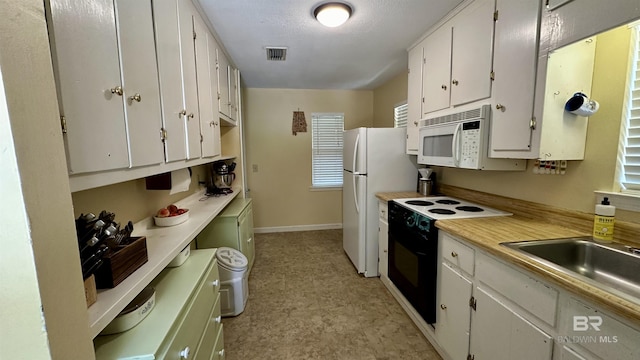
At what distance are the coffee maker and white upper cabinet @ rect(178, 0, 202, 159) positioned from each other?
1.19 metres

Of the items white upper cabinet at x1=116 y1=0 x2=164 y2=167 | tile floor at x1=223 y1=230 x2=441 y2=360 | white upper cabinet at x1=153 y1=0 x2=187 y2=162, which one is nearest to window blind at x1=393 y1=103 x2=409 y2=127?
tile floor at x1=223 y1=230 x2=441 y2=360

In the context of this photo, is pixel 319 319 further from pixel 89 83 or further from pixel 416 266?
pixel 89 83

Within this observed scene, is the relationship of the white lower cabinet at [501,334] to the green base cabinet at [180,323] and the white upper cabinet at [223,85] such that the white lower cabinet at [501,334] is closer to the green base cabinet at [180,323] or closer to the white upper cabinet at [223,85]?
the green base cabinet at [180,323]

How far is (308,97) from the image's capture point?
14.6 ft

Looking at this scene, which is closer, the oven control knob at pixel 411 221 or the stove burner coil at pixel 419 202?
the oven control knob at pixel 411 221

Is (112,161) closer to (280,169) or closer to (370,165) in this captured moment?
(370,165)

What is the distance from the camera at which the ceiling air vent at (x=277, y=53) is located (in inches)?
105

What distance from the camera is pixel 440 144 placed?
7.12 feet

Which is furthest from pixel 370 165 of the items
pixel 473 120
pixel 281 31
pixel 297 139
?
pixel 297 139

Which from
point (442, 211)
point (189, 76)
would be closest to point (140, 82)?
point (189, 76)

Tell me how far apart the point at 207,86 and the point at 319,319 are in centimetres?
218

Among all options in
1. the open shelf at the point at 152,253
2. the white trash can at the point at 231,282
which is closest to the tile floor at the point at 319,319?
the white trash can at the point at 231,282

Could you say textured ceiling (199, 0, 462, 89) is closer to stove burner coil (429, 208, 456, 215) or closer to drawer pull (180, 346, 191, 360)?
stove burner coil (429, 208, 456, 215)

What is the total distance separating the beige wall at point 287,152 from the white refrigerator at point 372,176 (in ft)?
5.57
